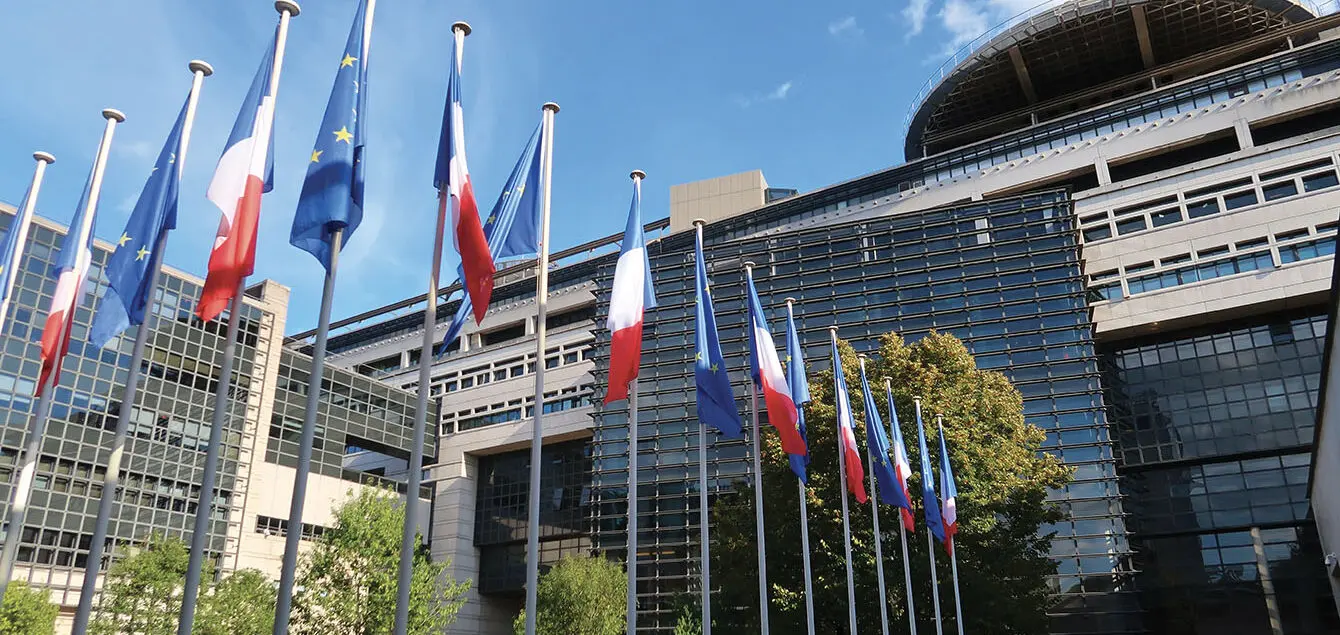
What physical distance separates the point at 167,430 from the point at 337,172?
42.2m

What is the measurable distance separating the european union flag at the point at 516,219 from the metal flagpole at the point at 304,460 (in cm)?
240

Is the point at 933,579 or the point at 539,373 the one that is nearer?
the point at 539,373

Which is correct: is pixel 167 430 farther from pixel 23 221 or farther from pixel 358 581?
pixel 23 221

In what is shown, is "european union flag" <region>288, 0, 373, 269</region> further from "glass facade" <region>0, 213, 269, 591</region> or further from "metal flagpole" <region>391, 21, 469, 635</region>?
"glass facade" <region>0, 213, 269, 591</region>

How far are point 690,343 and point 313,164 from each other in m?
40.8

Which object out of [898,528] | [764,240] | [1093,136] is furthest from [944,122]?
[898,528]

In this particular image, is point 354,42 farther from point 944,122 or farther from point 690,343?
point 944,122

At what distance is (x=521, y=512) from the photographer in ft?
222

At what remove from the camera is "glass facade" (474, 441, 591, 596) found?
64.6 metres

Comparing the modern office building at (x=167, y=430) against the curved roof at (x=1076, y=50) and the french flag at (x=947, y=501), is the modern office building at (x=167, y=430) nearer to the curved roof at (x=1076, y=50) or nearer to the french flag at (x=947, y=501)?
the french flag at (x=947, y=501)

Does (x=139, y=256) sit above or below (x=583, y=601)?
above

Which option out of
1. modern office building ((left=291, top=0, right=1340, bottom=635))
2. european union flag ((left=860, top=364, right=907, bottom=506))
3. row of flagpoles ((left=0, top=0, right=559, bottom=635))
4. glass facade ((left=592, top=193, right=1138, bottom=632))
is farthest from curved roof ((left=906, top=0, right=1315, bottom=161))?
row of flagpoles ((left=0, top=0, right=559, bottom=635))

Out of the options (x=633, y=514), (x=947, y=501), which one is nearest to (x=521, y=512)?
(x=947, y=501)

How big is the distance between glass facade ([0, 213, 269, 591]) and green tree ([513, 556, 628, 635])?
1775 cm
